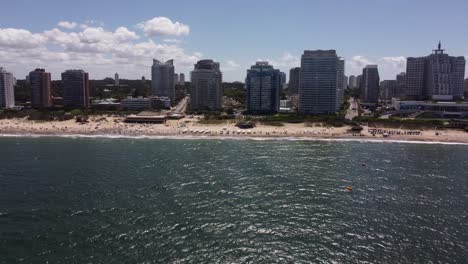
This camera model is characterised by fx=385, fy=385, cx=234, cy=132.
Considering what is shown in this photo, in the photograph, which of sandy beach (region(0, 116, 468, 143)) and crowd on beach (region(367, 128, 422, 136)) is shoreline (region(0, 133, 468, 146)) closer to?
sandy beach (region(0, 116, 468, 143))

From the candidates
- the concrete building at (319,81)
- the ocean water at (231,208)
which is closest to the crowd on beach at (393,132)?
the ocean water at (231,208)

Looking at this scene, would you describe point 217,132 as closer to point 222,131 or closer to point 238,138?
point 222,131

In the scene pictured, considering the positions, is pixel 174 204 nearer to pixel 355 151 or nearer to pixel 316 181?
pixel 316 181

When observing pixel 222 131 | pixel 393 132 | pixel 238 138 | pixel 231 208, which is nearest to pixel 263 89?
pixel 222 131

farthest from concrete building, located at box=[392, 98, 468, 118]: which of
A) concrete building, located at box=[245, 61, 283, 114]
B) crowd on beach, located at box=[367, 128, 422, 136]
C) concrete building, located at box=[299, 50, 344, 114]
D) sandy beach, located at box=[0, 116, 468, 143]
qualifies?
concrete building, located at box=[245, 61, 283, 114]

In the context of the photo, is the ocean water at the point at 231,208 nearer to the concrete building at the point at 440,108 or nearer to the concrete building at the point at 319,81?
the concrete building at the point at 319,81
